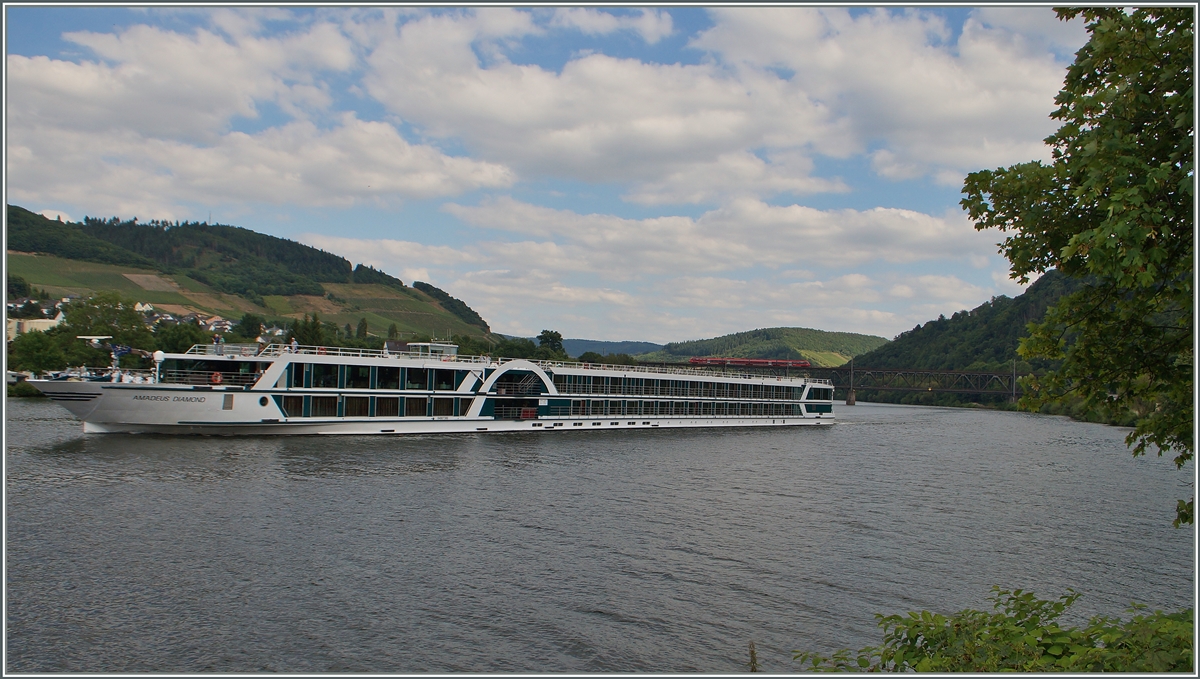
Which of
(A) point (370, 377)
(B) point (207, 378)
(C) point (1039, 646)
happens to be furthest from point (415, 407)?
(C) point (1039, 646)

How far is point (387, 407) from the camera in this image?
53.0 meters

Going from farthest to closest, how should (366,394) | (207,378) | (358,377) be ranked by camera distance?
(366,394) → (358,377) → (207,378)

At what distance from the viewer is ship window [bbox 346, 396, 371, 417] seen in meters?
51.1

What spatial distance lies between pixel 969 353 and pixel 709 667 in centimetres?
18437

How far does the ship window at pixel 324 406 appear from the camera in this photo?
162ft

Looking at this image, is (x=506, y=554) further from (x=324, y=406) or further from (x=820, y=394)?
(x=820, y=394)

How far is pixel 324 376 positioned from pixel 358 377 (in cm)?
235

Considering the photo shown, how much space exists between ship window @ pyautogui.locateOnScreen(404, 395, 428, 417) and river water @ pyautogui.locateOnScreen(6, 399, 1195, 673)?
9.52m

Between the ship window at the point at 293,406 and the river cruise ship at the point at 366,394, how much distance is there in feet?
0.20

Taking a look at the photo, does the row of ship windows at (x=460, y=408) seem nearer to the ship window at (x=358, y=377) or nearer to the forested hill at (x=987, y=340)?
the ship window at (x=358, y=377)

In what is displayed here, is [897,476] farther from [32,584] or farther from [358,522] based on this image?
[32,584]

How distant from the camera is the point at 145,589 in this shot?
18.7 metres

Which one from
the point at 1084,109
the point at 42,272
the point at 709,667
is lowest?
the point at 709,667

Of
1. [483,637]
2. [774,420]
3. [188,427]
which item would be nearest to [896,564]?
[483,637]
